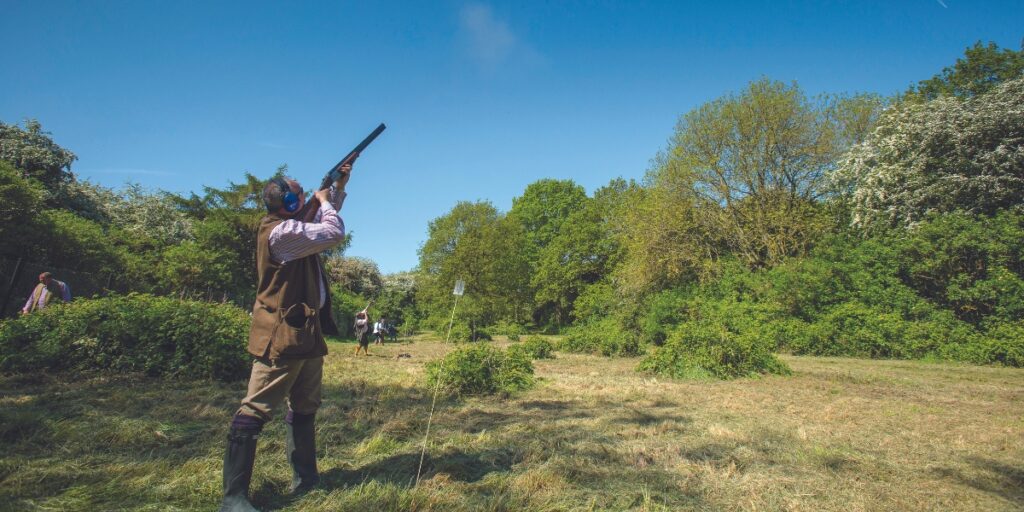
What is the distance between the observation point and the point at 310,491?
118 inches

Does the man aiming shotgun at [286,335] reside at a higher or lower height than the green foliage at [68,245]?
lower

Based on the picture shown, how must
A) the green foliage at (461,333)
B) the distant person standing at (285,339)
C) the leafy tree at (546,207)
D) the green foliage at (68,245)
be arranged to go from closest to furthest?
the distant person standing at (285,339) < the green foliage at (68,245) < the green foliage at (461,333) < the leafy tree at (546,207)

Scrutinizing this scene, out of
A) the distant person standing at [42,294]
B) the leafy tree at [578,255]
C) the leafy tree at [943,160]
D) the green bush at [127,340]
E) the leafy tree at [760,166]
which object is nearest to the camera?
the green bush at [127,340]

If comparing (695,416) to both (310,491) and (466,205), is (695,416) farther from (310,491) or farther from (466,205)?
(466,205)

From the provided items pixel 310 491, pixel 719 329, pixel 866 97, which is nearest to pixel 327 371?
pixel 310 491

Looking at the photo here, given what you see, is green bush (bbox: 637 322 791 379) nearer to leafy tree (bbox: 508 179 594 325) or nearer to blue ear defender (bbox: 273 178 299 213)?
blue ear defender (bbox: 273 178 299 213)

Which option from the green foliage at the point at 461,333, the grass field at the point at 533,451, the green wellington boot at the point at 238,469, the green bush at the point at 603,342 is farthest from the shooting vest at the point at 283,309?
the green foliage at the point at 461,333

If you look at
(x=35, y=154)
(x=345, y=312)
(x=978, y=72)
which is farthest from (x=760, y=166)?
(x=35, y=154)

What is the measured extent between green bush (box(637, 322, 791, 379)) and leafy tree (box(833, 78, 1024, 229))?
36.1 feet

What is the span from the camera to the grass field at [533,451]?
2.95m

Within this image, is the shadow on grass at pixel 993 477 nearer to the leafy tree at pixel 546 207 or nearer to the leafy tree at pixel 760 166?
the leafy tree at pixel 760 166

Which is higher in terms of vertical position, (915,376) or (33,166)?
(33,166)

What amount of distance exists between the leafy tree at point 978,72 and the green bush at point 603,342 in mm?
14972

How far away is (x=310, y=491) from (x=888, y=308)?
18977mm
